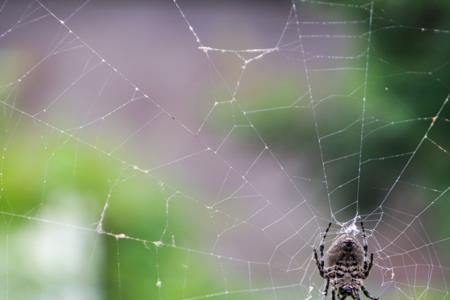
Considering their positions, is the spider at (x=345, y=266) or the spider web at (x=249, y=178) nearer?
the spider web at (x=249, y=178)

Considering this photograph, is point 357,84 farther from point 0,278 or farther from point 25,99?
point 25,99

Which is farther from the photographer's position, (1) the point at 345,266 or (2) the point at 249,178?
(2) the point at 249,178

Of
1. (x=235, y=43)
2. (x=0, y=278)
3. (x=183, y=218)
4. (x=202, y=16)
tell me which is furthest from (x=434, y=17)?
(x=202, y=16)

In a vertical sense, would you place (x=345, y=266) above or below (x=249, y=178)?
below

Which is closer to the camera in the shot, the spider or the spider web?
the spider web
